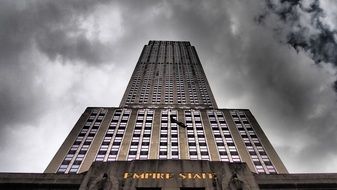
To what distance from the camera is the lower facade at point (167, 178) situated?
2134cm

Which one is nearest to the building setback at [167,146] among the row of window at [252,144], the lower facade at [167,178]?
the lower facade at [167,178]

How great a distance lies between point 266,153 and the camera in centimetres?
5888

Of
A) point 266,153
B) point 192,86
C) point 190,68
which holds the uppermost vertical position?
point 190,68

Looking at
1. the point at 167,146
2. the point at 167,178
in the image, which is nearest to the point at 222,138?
the point at 167,146

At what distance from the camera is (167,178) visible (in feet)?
72.1

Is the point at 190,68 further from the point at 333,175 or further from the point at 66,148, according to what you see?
the point at 333,175

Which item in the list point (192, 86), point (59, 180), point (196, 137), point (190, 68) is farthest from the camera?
point (190, 68)

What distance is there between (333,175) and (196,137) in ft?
132

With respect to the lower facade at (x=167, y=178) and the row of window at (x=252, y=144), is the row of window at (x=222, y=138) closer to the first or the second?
the row of window at (x=252, y=144)

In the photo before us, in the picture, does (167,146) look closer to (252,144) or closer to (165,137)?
(165,137)

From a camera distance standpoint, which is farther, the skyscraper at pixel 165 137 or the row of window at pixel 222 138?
the row of window at pixel 222 138

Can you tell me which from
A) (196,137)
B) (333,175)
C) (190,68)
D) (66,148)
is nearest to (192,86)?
(190,68)

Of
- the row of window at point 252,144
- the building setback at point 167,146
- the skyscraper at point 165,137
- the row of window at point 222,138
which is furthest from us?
the row of window at point 222,138

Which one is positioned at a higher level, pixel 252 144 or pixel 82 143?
pixel 252 144
